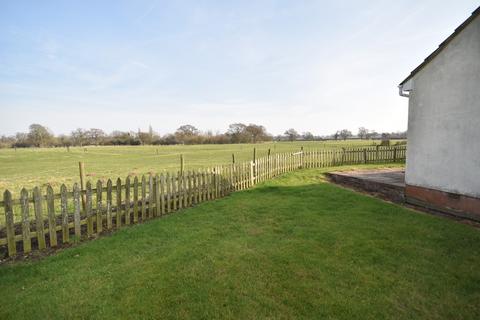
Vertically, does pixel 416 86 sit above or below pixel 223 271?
above

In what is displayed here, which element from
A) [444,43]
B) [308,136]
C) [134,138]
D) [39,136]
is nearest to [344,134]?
[308,136]

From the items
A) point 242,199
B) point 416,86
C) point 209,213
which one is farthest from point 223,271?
point 416,86

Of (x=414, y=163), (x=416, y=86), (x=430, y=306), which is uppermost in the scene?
(x=416, y=86)

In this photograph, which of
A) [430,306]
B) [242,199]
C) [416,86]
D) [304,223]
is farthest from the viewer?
[242,199]

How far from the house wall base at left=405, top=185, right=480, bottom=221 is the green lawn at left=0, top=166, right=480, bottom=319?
699 millimetres

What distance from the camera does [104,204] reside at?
346 inches

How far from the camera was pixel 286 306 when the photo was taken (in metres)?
3.15

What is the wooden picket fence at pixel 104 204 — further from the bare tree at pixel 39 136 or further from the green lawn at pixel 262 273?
the bare tree at pixel 39 136

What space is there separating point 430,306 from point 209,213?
516 cm

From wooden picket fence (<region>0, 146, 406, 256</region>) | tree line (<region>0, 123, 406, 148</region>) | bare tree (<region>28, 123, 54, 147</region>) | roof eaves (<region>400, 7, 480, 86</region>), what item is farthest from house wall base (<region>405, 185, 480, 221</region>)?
bare tree (<region>28, 123, 54, 147</region>)

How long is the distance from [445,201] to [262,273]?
6.00 m

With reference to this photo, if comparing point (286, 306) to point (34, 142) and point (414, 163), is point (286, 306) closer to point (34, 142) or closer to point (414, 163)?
point (414, 163)

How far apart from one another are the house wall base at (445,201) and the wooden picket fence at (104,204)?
6.03 m

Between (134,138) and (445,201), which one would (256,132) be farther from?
(445,201)
